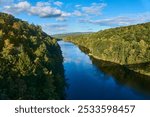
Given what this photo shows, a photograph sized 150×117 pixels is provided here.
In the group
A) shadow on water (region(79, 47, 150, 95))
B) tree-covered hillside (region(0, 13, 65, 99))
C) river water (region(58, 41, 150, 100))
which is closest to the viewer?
tree-covered hillside (region(0, 13, 65, 99))

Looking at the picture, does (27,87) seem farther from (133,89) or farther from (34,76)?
(133,89)

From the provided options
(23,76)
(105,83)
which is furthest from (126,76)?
(23,76)

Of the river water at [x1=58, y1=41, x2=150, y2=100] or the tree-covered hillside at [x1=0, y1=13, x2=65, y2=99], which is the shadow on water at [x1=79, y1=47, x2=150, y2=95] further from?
the tree-covered hillside at [x1=0, y1=13, x2=65, y2=99]

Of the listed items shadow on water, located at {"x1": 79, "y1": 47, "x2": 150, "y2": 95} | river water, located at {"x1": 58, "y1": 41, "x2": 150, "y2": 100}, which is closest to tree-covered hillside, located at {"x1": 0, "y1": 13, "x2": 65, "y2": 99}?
river water, located at {"x1": 58, "y1": 41, "x2": 150, "y2": 100}

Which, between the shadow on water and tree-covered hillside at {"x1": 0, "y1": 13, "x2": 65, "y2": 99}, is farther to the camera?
the shadow on water

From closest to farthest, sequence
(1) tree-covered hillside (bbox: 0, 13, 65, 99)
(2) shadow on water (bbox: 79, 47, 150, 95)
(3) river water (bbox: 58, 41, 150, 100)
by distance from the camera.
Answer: (1) tree-covered hillside (bbox: 0, 13, 65, 99), (3) river water (bbox: 58, 41, 150, 100), (2) shadow on water (bbox: 79, 47, 150, 95)

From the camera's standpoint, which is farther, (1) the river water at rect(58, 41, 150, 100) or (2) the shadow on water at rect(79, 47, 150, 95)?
(2) the shadow on water at rect(79, 47, 150, 95)

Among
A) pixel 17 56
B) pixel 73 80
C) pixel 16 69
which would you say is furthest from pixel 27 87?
pixel 73 80

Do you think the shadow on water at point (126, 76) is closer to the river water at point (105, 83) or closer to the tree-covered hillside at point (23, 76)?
the river water at point (105, 83)

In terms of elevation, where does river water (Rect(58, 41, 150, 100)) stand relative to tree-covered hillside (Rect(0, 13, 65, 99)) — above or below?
below
